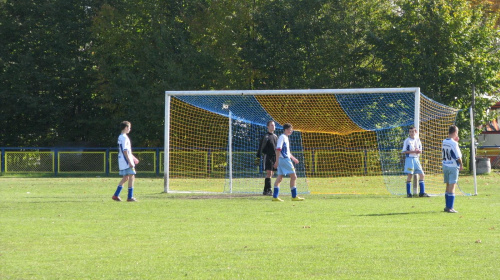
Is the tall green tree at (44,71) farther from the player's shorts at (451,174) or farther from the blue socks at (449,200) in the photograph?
the blue socks at (449,200)

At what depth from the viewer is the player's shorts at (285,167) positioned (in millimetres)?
15438

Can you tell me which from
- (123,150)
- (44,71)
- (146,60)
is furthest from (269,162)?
(44,71)

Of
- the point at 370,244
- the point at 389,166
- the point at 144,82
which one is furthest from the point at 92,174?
the point at 370,244

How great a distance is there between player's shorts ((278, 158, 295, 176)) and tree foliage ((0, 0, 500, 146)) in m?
18.1

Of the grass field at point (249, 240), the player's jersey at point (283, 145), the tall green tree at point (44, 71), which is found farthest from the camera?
the tall green tree at point (44, 71)

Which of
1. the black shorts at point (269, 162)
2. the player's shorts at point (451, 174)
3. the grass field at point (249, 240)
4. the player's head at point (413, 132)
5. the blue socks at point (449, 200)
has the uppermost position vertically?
the player's head at point (413, 132)

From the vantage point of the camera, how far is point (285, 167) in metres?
15.5

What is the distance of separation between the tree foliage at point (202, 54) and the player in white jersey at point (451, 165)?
19474mm

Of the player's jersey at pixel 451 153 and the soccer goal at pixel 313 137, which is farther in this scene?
the soccer goal at pixel 313 137

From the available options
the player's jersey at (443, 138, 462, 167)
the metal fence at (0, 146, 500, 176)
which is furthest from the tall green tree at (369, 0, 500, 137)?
the player's jersey at (443, 138, 462, 167)

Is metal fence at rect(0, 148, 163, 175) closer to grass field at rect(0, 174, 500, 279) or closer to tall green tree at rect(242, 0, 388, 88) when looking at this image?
tall green tree at rect(242, 0, 388, 88)

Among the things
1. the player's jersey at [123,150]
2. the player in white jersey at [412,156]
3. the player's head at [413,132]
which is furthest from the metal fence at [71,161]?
the player's jersey at [123,150]

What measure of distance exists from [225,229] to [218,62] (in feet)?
90.5

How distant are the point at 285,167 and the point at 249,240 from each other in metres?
6.29
